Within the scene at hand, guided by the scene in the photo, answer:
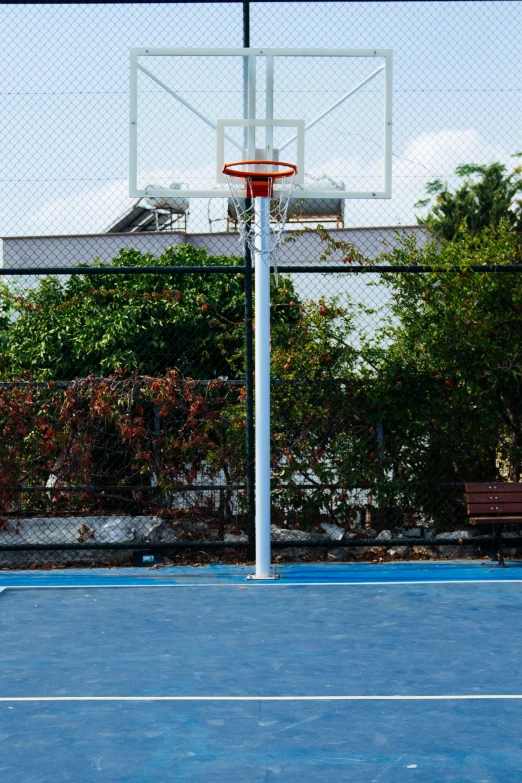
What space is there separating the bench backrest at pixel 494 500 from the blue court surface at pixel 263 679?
656 millimetres

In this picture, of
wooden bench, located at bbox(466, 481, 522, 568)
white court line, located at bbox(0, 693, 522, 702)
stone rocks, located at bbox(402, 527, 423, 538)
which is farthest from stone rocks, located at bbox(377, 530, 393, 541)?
white court line, located at bbox(0, 693, 522, 702)

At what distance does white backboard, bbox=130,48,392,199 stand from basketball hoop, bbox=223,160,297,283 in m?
0.11

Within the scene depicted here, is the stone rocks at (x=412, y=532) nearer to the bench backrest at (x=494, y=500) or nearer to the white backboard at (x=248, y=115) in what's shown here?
the bench backrest at (x=494, y=500)

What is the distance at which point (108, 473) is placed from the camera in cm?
977

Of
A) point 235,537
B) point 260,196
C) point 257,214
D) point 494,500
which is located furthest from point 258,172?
point 494,500

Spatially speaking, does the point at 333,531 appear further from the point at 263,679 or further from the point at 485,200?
the point at 485,200

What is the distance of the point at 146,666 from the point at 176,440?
3956 millimetres

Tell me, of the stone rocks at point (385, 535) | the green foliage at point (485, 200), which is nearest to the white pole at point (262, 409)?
the stone rocks at point (385, 535)

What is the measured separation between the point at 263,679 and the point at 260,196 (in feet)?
14.9

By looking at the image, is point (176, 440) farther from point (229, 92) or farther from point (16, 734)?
point (16, 734)

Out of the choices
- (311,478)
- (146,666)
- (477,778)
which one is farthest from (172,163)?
(477,778)

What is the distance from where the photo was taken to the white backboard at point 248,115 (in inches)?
349

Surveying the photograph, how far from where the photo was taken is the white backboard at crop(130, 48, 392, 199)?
8.88 metres

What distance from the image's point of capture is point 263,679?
5.59 meters
